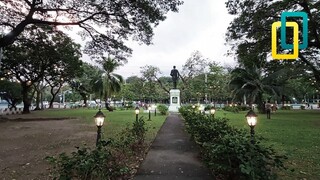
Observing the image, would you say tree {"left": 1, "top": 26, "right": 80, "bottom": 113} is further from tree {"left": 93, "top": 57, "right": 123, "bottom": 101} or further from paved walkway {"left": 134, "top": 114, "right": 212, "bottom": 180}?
paved walkway {"left": 134, "top": 114, "right": 212, "bottom": 180}

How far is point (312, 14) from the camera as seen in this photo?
1705 centimetres

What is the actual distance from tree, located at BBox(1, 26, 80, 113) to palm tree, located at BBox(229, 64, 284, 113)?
1849 centimetres

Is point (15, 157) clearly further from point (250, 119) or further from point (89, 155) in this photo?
point (250, 119)

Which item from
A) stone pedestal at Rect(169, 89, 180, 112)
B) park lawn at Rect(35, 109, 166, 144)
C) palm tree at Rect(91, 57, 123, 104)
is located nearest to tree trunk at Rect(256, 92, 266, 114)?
→ stone pedestal at Rect(169, 89, 180, 112)

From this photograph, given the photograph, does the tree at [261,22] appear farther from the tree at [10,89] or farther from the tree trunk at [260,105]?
the tree at [10,89]

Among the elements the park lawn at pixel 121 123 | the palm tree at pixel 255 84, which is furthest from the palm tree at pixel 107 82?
the palm tree at pixel 255 84

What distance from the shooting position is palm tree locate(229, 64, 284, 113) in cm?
3203

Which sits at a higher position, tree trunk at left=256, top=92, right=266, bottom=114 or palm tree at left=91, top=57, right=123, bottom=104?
palm tree at left=91, top=57, right=123, bottom=104

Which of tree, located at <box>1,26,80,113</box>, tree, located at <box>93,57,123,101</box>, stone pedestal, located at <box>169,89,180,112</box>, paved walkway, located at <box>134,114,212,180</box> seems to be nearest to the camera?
paved walkway, located at <box>134,114,212,180</box>

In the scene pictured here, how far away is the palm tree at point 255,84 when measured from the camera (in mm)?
32034

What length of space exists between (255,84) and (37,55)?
75.8 feet

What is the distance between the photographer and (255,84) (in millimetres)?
32188

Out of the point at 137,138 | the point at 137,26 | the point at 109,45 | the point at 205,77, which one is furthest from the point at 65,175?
the point at 205,77

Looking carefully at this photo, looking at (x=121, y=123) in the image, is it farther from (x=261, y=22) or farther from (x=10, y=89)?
(x=10, y=89)
